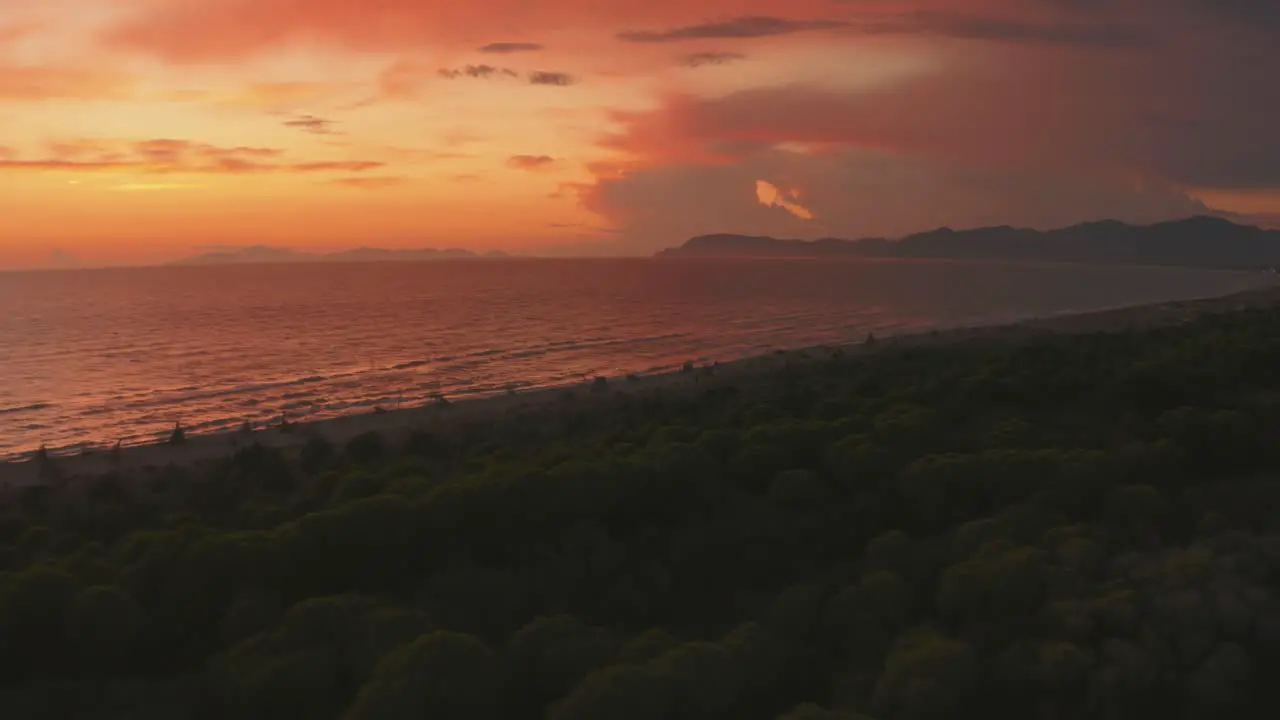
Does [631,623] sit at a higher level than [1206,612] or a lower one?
lower

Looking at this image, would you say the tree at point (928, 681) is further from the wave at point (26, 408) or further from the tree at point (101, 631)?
the wave at point (26, 408)

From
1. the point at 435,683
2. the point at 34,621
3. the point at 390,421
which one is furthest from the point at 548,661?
the point at 390,421

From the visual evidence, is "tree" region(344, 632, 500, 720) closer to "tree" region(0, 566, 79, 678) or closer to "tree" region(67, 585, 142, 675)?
"tree" region(67, 585, 142, 675)

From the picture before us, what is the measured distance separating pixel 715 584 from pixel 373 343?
50285mm

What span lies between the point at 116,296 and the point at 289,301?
3954cm

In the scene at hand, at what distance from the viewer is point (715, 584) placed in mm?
9023

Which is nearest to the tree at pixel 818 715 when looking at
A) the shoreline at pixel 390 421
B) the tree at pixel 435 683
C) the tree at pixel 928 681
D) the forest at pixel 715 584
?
the forest at pixel 715 584

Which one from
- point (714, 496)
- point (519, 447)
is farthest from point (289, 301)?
point (714, 496)

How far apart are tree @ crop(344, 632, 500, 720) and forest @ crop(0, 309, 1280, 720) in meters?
0.02

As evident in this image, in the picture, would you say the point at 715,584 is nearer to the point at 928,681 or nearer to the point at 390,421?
the point at 928,681

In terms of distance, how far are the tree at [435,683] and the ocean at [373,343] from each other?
2515 cm

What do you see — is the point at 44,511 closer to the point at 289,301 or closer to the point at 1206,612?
the point at 1206,612

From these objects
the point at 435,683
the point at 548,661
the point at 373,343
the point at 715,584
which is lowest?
the point at 715,584

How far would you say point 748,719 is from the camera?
604 cm
